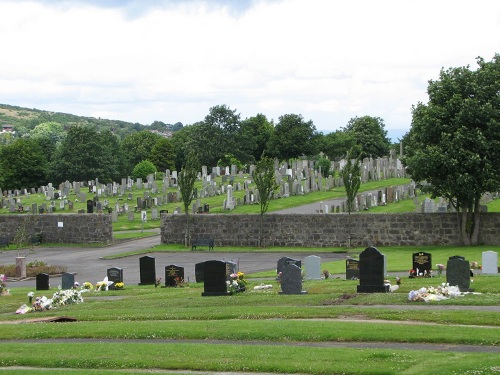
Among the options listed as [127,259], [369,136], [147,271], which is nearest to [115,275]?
[147,271]

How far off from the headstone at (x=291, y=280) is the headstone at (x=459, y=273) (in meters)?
4.54

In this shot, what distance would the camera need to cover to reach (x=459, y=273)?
79.6 feet

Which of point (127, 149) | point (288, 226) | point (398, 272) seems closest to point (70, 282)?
point (398, 272)

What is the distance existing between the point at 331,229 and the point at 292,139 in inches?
2083

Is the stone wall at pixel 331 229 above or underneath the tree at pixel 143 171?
underneath

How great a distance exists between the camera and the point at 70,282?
32.3 metres

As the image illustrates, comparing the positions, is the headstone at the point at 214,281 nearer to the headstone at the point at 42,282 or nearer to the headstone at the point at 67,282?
the headstone at the point at 67,282

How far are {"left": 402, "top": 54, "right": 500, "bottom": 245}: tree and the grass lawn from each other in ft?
44.2

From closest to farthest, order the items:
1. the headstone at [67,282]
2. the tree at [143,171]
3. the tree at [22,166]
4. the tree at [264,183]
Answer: the headstone at [67,282], the tree at [264,183], the tree at [22,166], the tree at [143,171]

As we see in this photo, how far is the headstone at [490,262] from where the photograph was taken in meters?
29.8

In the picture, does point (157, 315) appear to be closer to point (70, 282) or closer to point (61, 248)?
point (70, 282)

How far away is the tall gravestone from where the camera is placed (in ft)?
82.4

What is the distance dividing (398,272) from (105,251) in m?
20.5

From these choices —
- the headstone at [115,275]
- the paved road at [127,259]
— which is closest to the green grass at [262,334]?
the headstone at [115,275]
